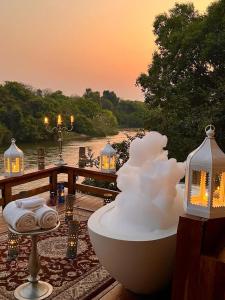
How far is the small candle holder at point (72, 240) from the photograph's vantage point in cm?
263

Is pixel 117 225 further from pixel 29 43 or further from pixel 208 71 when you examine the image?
pixel 29 43

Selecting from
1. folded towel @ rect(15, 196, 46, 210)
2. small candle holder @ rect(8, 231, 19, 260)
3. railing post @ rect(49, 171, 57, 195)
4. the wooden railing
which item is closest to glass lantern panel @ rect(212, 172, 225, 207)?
folded towel @ rect(15, 196, 46, 210)

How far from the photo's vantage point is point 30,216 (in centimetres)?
194

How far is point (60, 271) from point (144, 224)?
3.16 ft

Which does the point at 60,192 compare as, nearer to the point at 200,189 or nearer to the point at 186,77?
the point at 200,189

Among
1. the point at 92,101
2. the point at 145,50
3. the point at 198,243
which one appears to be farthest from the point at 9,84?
the point at 198,243

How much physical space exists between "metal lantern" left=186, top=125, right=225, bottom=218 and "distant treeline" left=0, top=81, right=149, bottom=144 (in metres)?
4.80

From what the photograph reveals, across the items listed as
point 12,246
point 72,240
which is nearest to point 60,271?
point 72,240

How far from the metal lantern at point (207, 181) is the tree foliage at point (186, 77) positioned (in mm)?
3527

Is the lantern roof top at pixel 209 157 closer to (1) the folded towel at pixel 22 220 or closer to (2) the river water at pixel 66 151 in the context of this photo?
(1) the folded towel at pixel 22 220

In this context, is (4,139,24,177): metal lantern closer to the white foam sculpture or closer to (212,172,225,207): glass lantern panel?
the white foam sculpture

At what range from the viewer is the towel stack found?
6.27ft

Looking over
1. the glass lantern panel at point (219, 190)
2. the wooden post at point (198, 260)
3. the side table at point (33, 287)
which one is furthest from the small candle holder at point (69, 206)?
the glass lantern panel at point (219, 190)

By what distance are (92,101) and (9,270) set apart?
560 cm
